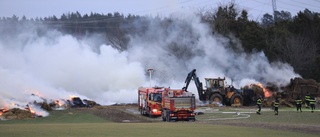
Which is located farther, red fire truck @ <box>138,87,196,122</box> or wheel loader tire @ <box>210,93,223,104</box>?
wheel loader tire @ <box>210,93,223,104</box>

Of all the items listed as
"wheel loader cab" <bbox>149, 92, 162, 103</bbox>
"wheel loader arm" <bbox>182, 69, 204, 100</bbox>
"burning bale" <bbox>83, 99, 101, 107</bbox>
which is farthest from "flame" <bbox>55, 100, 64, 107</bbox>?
"wheel loader arm" <bbox>182, 69, 204, 100</bbox>

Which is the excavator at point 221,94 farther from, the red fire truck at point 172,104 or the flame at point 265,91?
the red fire truck at point 172,104

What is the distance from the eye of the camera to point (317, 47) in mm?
85312

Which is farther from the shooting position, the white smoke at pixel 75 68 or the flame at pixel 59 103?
the white smoke at pixel 75 68

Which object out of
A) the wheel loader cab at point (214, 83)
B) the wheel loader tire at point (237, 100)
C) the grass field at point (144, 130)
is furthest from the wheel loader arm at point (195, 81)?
the grass field at point (144, 130)

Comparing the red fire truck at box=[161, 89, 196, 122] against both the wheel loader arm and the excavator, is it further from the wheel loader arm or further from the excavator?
the excavator

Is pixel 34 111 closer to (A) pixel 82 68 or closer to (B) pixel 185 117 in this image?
(B) pixel 185 117

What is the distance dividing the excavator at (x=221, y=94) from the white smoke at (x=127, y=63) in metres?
4.95

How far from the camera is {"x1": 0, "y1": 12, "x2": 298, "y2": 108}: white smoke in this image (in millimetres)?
62406

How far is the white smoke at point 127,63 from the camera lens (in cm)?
6241

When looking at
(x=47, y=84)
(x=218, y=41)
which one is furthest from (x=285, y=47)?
(x=47, y=84)

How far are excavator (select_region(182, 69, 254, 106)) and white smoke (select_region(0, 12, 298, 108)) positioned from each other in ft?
16.2

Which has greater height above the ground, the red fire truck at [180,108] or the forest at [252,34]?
the forest at [252,34]

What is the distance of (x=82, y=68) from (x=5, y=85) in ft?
57.4
